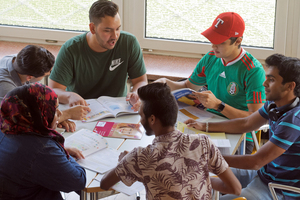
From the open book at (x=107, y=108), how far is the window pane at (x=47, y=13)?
1414mm

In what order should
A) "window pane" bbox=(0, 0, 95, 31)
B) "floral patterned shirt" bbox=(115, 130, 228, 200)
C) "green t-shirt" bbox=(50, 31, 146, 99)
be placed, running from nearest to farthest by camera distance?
1. "floral patterned shirt" bbox=(115, 130, 228, 200)
2. "green t-shirt" bbox=(50, 31, 146, 99)
3. "window pane" bbox=(0, 0, 95, 31)

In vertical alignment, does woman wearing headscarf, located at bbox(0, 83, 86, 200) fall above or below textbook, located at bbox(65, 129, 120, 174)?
above

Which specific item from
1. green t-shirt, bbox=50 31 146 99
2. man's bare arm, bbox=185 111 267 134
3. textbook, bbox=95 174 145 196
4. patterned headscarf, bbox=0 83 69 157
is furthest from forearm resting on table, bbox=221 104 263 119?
patterned headscarf, bbox=0 83 69 157

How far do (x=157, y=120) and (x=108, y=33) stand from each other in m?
1.22

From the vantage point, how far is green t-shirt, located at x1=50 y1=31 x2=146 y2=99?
7.68ft

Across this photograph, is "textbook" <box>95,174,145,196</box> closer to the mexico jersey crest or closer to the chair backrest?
the chair backrest

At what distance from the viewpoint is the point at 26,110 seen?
4.19ft

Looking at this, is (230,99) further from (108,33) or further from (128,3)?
(128,3)

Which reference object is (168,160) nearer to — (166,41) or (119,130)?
(119,130)

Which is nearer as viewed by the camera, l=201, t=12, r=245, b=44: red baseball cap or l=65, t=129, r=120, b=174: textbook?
l=65, t=129, r=120, b=174: textbook

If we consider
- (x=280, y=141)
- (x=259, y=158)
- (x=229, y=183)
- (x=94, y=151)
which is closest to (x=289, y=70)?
(x=280, y=141)

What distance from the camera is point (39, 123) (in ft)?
4.29

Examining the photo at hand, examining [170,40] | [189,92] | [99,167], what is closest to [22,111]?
[99,167]

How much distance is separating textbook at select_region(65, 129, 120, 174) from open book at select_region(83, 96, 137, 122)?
21 centimetres
